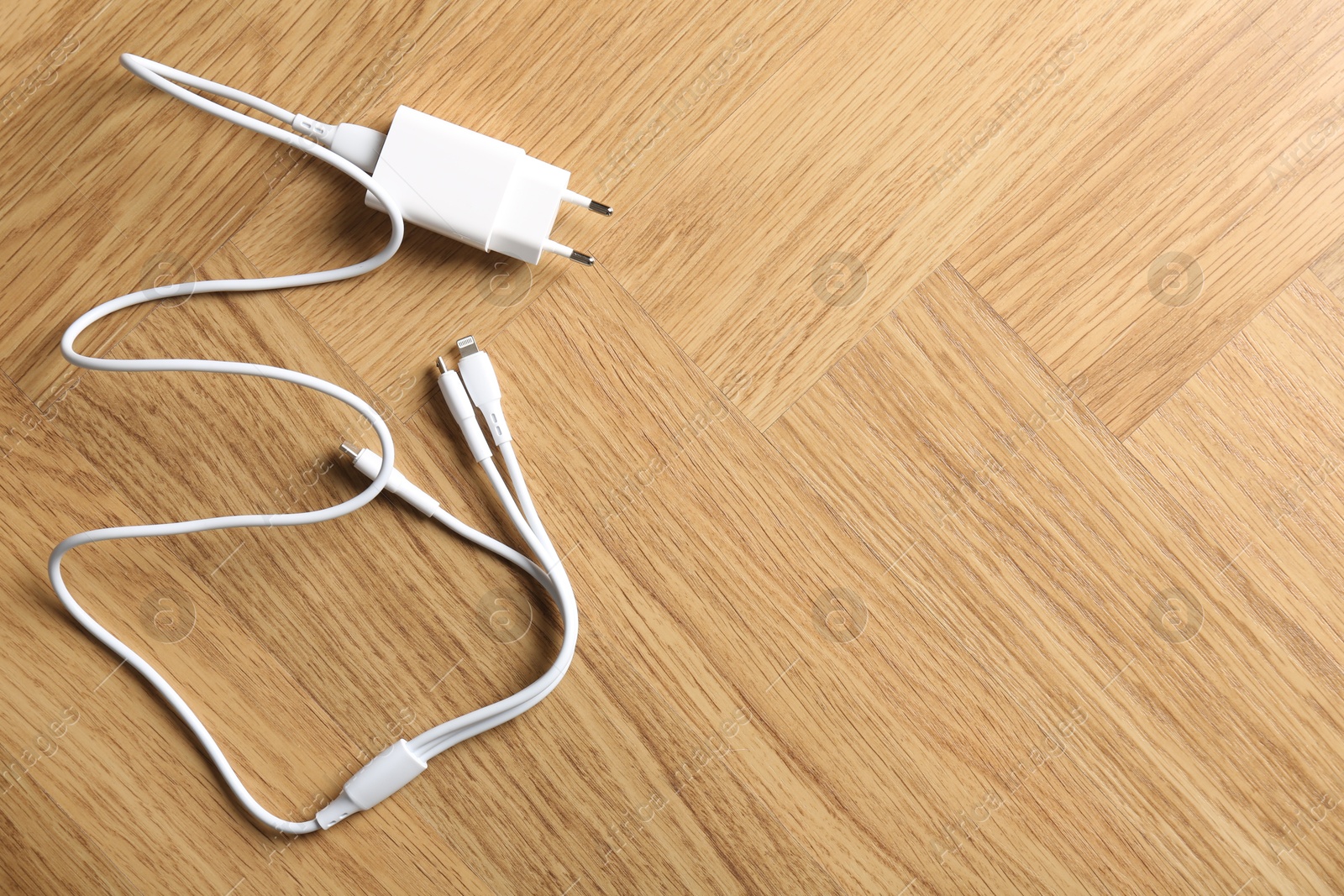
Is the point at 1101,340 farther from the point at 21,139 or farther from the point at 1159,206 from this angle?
the point at 21,139

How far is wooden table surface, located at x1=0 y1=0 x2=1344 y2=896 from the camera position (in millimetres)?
636

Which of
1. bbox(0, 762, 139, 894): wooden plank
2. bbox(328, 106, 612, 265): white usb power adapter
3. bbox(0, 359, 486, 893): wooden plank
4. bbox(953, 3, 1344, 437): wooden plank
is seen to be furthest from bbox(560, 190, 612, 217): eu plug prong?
bbox(0, 762, 139, 894): wooden plank

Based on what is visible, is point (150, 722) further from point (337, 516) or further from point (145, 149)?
point (145, 149)

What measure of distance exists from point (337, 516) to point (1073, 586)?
0.58m

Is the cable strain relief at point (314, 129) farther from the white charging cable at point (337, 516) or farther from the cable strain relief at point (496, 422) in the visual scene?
the cable strain relief at point (496, 422)

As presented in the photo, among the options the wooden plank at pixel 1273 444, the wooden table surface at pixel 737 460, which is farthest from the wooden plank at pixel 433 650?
the wooden plank at pixel 1273 444

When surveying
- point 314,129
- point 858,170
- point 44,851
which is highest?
point 858,170

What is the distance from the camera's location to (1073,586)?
0.65 metres

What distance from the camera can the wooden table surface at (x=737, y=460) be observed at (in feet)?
2.09

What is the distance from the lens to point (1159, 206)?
65 cm

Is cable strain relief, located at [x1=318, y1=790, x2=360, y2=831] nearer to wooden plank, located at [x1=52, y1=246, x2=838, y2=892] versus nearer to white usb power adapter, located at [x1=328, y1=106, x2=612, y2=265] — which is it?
wooden plank, located at [x1=52, y1=246, x2=838, y2=892]

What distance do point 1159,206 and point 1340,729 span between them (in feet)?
1.46

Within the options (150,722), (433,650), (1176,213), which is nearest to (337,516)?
(433,650)

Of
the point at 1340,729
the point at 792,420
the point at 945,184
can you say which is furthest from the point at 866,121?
the point at 1340,729
